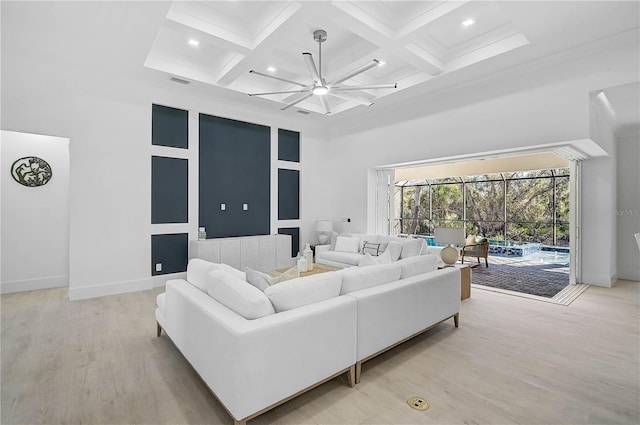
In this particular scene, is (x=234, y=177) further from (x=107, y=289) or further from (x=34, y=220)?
(x=34, y=220)

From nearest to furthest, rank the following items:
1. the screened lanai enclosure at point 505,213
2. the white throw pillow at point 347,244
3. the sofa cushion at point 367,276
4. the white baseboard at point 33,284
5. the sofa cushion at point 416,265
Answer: the sofa cushion at point 367,276 → the sofa cushion at point 416,265 → the white baseboard at point 33,284 → the white throw pillow at point 347,244 → the screened lanai enclosure at point 505,213

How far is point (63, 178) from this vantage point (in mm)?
5195

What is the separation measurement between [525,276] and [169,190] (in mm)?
6646

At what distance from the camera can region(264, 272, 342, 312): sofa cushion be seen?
2102 mm

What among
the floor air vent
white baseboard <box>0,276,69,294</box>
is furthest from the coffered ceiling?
white baseboard <box>0,276,69,294</box>

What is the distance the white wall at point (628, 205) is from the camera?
226 inches

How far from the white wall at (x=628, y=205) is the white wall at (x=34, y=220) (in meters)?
9.70

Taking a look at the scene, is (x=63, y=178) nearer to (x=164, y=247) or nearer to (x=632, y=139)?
(x=164, y=247)

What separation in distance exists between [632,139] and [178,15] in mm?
7755

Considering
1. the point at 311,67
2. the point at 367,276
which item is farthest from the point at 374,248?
the point at 311,67

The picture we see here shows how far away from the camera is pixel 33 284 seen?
4875 mm

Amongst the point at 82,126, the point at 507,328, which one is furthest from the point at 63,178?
the point at 507,328

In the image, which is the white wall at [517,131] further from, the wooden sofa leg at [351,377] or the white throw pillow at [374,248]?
the wooden sofa leg at [351,377]

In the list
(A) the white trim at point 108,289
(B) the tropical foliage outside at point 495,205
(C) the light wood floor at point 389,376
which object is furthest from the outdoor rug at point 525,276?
(A) the white trim at point 108,289
